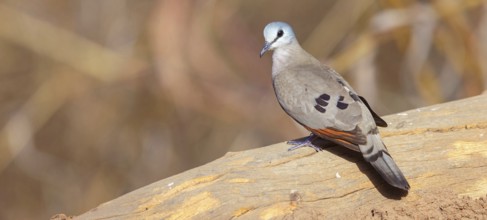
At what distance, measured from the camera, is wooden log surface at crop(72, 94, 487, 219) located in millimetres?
3402

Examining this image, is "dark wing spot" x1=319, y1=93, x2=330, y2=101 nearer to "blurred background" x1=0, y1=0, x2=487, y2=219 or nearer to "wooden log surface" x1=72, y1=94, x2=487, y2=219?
"wooden log surface" x1=72, y1=94, x2=487, y2=219

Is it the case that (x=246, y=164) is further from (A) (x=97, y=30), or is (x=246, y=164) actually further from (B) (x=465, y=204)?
(A) (x=97, y=30)

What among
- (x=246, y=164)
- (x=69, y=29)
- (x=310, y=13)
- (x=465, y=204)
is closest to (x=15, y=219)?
(x=69, y=29)

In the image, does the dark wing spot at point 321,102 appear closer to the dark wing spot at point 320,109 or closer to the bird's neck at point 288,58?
the dark wing spot at point 320,109

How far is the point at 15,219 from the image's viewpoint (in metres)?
6.65

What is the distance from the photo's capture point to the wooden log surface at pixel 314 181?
3.40 metres

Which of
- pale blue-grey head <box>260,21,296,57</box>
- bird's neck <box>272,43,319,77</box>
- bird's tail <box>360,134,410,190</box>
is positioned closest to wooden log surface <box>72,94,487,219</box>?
bird's tail <box>360,134,410,190</box>

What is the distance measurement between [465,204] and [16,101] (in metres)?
3.67

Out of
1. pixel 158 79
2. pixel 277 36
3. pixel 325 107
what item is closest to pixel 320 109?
pixel 325 107

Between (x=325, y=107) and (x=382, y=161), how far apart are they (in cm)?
32

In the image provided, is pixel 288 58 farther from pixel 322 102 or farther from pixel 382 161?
pixel 382 161

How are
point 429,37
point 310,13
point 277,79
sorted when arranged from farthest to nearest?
point 310,13, point 429,37, point 277,79

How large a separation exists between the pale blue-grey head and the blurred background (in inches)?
60.2

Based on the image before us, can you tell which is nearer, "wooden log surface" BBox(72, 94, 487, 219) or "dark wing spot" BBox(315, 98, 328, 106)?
"wooden log surface" BBox(72, 94, 487, 219)
